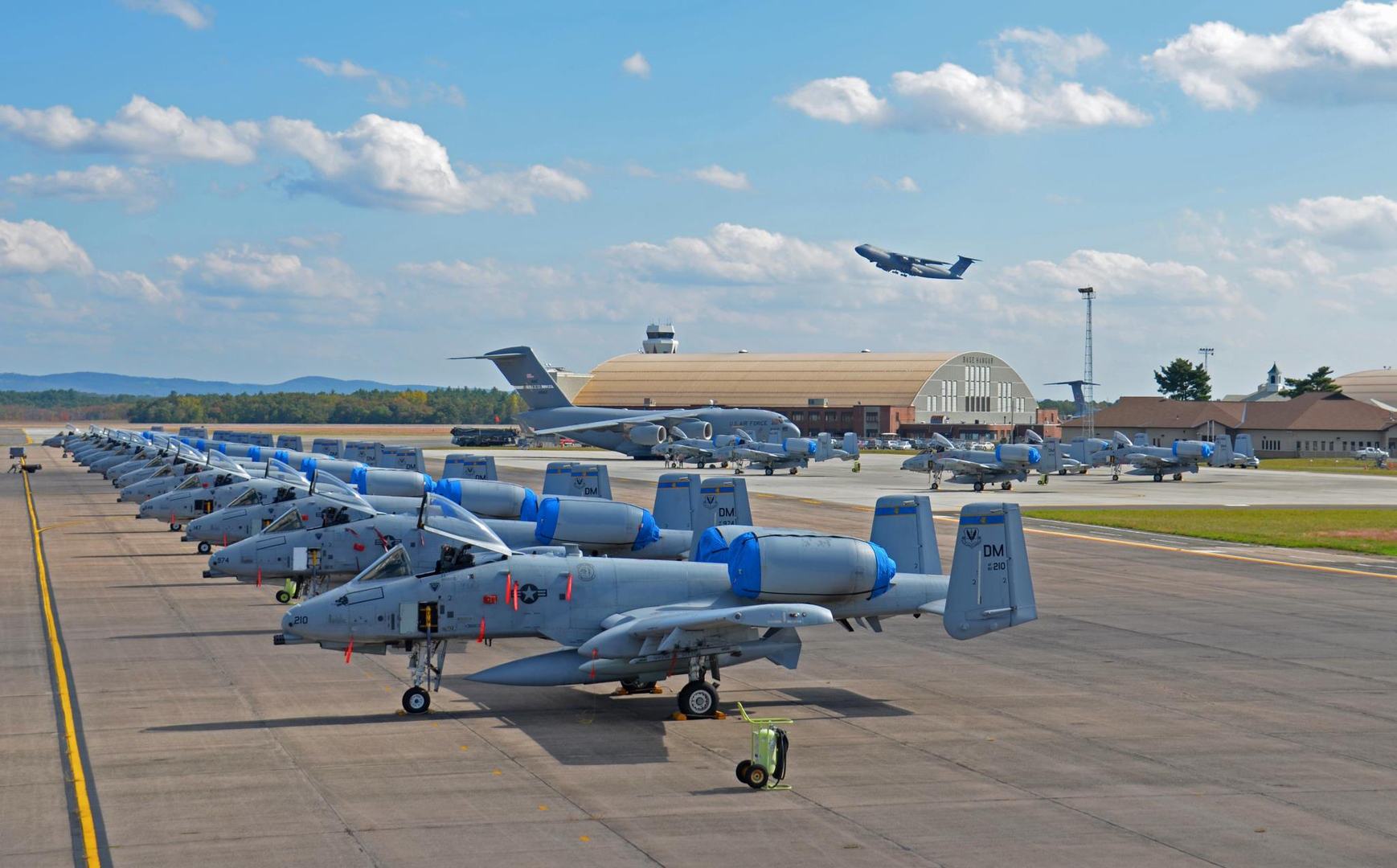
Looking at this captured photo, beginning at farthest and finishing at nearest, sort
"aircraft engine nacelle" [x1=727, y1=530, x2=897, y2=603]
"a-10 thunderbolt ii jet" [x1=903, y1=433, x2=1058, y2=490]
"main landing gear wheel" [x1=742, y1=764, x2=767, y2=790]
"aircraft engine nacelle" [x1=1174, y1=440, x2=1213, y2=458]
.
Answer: "aircraft engine nacelle" [x1=1174, y1=440, x2=1213, y2=458] → "a-10 thunderbolt ii jet" [x1=903, y1=433, x2=1058, y2=490] → "aircraft engine nacelle" [x1=727, y1=530, x2=897, y2=603] → "main landing gear wheel" [x1=742, y1=764, x2=767, y2=790]

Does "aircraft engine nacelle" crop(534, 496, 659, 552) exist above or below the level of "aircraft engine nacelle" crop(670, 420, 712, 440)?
below

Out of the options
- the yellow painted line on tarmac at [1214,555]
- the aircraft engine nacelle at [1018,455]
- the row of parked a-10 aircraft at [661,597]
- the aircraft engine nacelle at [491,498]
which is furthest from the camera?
the aircraft engine nacelle at [1018,455]

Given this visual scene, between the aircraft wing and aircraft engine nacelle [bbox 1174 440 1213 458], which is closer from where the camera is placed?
aircraft engine nacelle [bbox 1174 440 1213 458]

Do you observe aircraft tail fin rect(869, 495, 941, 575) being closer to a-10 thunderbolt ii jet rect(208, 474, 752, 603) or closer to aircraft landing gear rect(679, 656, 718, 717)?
a-10 thunderbolt ii jet rect(208, 474, 752, 603)

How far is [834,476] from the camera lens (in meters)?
84.9

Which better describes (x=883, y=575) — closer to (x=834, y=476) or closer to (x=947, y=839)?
(x=947, y=839)

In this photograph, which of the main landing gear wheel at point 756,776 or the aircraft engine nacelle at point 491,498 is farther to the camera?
the aircraft engine nacelle at point 491,498

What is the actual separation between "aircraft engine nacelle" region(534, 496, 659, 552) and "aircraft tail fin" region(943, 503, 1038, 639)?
23.0ft

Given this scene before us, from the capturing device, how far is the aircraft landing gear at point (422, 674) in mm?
18266

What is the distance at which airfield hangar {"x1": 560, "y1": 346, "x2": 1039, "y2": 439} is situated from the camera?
151250 mm

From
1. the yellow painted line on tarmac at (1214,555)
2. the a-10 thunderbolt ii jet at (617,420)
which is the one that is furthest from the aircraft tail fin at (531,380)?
the yellow painted line on tarmac at (1214,555)

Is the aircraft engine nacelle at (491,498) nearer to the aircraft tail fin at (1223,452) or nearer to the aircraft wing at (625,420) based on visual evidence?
the aircraft wing at (625,420)

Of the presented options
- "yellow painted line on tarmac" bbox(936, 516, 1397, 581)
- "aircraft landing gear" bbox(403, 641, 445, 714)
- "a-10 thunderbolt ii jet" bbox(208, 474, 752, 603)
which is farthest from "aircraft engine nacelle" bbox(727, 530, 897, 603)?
"yellow painted line on tarmac" bbox(936, 516, 1397, 581)

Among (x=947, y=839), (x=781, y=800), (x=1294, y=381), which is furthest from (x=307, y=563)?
(x=1294, y=381)
